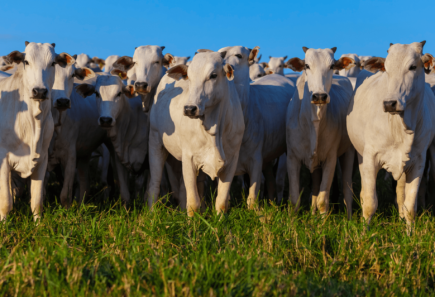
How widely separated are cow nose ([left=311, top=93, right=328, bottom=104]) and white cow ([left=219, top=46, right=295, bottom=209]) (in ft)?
4.34

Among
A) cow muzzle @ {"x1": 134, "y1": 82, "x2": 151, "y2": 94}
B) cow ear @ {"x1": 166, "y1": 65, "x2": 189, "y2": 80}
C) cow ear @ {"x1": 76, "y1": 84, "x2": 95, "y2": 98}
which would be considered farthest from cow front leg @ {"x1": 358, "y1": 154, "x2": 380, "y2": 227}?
cow ear @ {"x1": 76, "y1": 84, "x2": 95, "y2": 98}

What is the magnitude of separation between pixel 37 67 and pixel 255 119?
3.01 metres

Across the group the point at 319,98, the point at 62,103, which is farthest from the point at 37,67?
the point at 319,98

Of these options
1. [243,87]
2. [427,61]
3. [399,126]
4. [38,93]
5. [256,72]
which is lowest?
[399,126]

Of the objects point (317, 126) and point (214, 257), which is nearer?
point (214, 257)

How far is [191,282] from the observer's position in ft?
11.4

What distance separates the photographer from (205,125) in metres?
5.88

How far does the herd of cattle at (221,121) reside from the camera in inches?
225

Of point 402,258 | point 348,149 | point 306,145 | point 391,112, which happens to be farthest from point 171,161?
point 402,258

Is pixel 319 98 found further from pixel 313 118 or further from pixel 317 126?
pixel 317 126

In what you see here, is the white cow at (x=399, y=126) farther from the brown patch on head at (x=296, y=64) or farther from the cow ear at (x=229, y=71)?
the cow ear at (x=229, y=71)

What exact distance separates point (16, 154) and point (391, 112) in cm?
415

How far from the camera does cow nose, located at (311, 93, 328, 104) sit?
19.8 ft

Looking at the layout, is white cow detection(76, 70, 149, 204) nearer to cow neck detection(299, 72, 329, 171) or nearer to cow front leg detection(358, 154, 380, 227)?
cow neck detection(299, 72, 329, 171)
